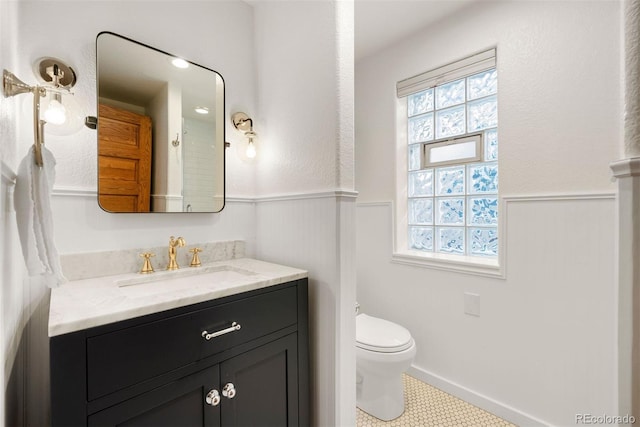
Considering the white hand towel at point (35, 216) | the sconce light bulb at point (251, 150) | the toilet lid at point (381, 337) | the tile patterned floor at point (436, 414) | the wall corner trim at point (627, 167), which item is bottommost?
the tile patterned floor at point (436, 414)

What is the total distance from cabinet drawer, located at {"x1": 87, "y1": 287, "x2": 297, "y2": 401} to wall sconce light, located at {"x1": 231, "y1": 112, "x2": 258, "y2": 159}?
2.81ft

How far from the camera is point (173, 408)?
0.91 meters

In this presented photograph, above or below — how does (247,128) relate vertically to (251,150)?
above

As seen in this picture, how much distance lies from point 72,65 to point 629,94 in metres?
1.95

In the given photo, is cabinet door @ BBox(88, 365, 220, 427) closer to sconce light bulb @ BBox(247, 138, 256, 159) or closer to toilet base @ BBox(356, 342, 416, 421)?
toilet base @ BBox(356, 342, 416, 421)

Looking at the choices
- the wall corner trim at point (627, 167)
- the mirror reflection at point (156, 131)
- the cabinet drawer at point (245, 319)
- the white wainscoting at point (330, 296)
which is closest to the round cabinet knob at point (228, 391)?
the cabinet drawer at point (245, 319)

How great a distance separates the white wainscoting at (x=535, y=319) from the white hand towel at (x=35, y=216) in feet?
6.48

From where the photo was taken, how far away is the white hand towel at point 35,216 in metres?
0.74

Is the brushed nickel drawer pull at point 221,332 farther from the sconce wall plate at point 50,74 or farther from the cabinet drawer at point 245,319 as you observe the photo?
the sconce wall plate at point 50,74

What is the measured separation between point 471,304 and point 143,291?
1802 millimetres

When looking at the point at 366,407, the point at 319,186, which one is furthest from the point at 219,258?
the point at 366,407

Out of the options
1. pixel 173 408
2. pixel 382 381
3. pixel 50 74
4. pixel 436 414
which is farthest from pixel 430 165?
pixel 50 74

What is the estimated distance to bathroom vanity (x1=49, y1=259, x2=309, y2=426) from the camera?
0.75 m

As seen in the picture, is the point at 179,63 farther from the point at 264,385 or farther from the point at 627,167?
the point at 627,167
